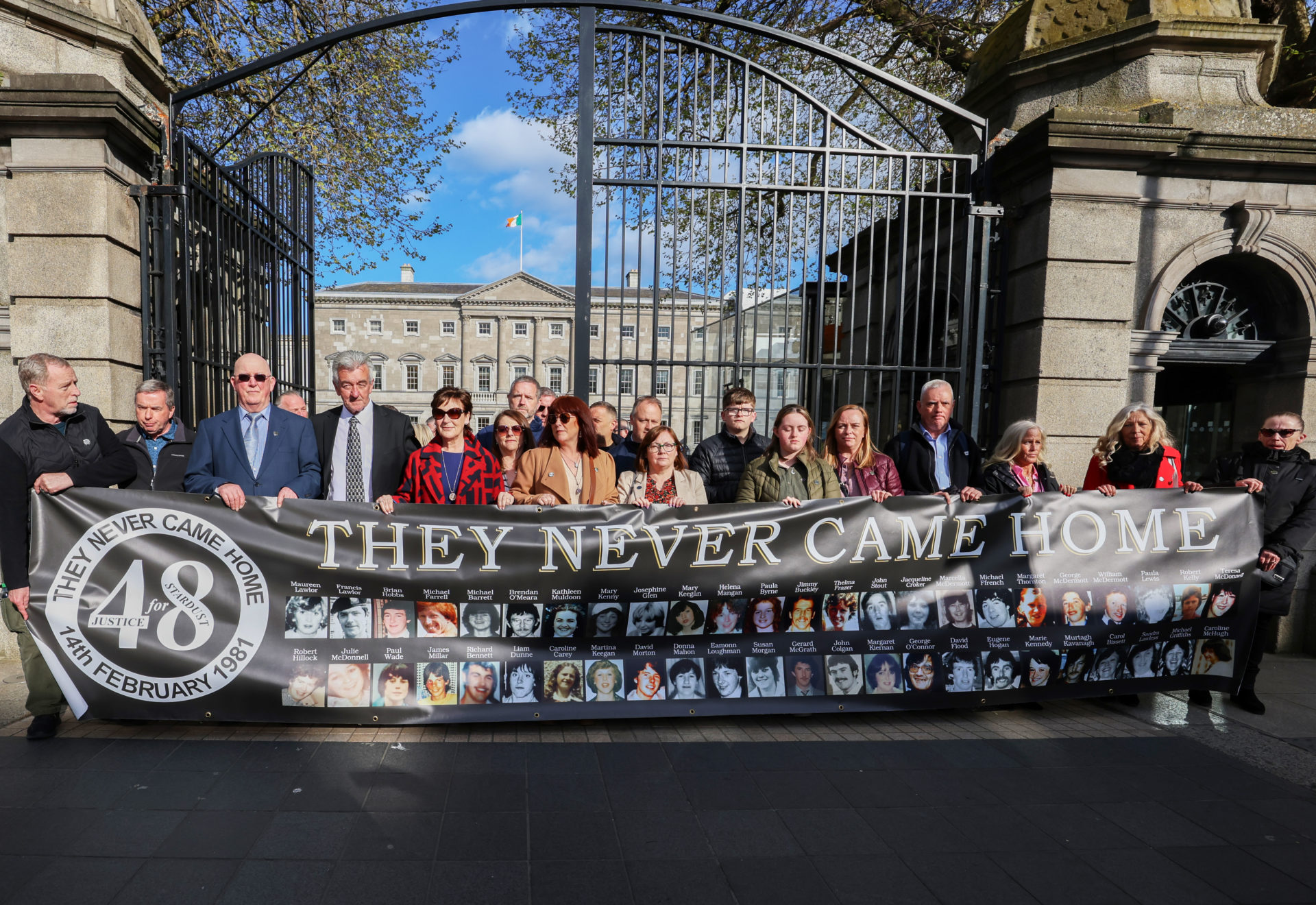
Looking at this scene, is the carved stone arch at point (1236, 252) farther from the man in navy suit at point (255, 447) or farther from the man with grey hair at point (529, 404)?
the man in navy suit at point (255, 447)

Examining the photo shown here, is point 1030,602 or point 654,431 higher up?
point 654,431

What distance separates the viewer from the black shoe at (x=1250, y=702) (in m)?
4.95

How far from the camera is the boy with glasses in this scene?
518 centimetres

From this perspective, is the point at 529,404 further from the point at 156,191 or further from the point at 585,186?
the point at 156,191

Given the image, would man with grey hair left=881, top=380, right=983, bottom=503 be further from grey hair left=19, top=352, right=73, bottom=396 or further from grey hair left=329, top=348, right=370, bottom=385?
grey hair left=19, top=352, right=73, bottom=396

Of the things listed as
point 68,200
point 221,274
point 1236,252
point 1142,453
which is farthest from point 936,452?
point 68,200

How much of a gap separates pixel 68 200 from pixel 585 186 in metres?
3.65

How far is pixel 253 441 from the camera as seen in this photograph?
14.9 ft

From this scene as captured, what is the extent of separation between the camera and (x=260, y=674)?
4086mm

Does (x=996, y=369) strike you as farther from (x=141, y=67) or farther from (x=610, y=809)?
(x=141, y=67)

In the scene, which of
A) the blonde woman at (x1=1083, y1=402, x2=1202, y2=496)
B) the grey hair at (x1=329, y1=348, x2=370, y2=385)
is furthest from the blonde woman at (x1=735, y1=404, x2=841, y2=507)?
the grey hair at (x1=329, y1=348, x2=370, y2=385)

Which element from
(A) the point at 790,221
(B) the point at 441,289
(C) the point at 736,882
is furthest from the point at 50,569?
(B) the point at 441,289

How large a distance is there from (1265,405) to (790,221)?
459 cm

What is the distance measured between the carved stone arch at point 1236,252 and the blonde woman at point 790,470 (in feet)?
11.5
